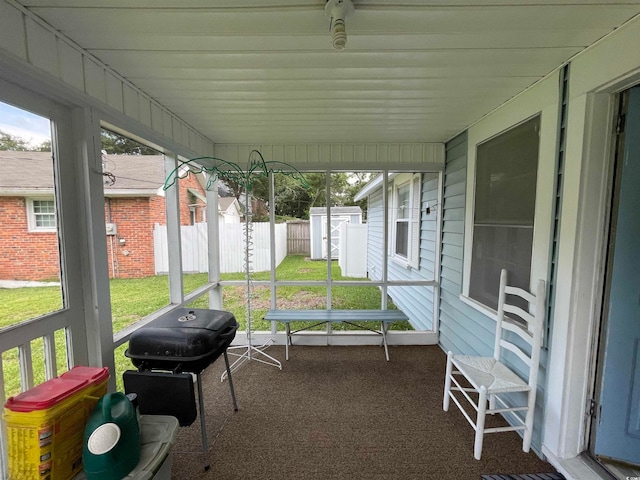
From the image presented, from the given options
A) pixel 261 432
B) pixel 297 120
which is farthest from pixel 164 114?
pixel 261 432

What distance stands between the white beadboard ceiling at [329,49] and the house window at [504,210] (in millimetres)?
368

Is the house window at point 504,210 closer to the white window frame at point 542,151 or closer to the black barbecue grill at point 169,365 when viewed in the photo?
the white window frame at point 542,151

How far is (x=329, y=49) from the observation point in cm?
143

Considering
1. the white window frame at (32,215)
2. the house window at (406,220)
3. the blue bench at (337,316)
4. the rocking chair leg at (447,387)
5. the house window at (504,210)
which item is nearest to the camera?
the white window frame at (32,215)

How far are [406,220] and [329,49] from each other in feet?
10.9

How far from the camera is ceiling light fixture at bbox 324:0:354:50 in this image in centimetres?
107

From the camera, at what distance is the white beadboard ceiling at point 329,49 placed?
1.16m

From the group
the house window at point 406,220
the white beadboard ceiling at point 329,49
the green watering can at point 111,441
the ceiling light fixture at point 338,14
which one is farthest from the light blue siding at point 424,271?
the green watering can at point 111,441

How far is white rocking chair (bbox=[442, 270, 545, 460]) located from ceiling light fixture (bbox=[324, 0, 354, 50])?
1.87 meters

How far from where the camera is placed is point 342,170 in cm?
319

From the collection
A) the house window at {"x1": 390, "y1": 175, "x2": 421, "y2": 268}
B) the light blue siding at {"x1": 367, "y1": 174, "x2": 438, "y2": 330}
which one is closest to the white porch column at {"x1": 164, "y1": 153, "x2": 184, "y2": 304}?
the light blue siding at {"x1": 367, "y1": 174, "x2": 438, "y2": 330}

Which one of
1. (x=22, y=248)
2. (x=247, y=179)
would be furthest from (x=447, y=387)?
(x=22, y=248)

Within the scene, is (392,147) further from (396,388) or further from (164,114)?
(396,388)

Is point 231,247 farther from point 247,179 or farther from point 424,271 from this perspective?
point 424,271
